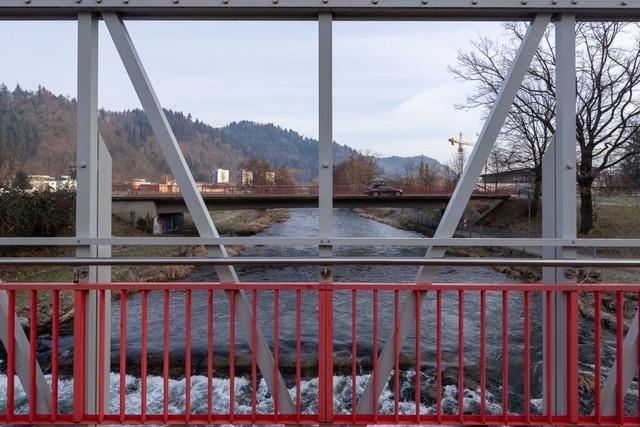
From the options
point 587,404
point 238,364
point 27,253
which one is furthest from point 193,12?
point 27,253

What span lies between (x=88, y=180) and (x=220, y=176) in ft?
10.3

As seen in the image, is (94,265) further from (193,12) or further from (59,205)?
(59,205)

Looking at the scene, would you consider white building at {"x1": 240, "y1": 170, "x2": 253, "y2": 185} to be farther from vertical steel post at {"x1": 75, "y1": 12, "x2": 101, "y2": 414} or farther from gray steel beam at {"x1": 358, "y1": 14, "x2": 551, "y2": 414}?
gray steel beam at {"x1": 358, "y1": 14, "x2": 551, "y2": 414}

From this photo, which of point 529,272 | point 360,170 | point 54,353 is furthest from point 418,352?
point 529,272

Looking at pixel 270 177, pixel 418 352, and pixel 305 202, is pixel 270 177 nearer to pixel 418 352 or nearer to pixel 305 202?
pixel 305 202

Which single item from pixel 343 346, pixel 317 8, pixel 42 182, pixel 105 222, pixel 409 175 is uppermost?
pixel 317 8

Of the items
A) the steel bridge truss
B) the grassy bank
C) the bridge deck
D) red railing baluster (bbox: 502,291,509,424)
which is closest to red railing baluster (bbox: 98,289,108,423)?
the steel bridge truss

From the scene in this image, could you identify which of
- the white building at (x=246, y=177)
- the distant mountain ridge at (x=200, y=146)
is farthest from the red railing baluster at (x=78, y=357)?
the white building at (x=246, y=177)

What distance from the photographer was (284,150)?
589cm

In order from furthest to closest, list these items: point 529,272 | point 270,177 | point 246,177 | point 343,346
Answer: point 529,272
point 343,346
point 270,177
point 246,177

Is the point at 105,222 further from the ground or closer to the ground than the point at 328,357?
further from the ground

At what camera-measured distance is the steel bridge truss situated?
8.75 ft

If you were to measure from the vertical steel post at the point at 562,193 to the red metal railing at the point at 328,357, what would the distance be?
5cm

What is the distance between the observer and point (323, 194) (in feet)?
9.20
